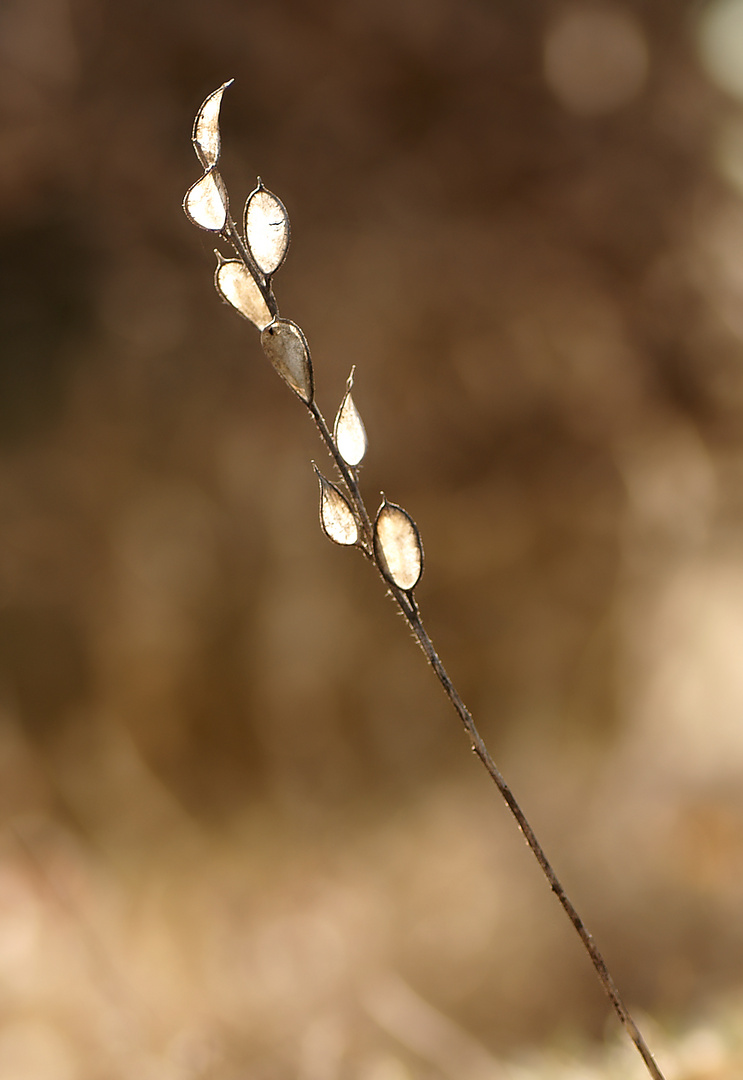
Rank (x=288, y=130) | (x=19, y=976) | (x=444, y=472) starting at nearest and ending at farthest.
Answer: (x=19, y=976)
(x=288, y=130)
(x=444, y=472)

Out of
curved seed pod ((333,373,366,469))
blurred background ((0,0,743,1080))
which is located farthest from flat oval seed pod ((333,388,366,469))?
blurred background ((0,0,743,1080))

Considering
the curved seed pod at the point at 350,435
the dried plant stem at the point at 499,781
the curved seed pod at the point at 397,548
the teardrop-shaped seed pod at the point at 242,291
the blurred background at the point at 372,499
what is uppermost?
the blurred background at the point at 372,499

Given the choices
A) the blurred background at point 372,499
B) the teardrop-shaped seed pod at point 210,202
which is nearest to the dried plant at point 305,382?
the teardrop-shaped seed pod at point 210,202

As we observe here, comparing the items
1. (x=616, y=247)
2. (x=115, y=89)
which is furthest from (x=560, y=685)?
(x=115, y=89)

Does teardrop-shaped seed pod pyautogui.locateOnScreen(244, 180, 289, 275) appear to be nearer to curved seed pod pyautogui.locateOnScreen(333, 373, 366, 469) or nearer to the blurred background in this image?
curved seed pod pyautogui.locateOnScreen(333, 373, 366, 469)

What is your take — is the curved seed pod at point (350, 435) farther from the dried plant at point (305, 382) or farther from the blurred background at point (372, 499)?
the blurred background at point (372, 499)

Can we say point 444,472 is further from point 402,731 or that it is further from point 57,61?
point 57,61

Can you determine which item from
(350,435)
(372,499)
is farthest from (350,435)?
(372,499)
